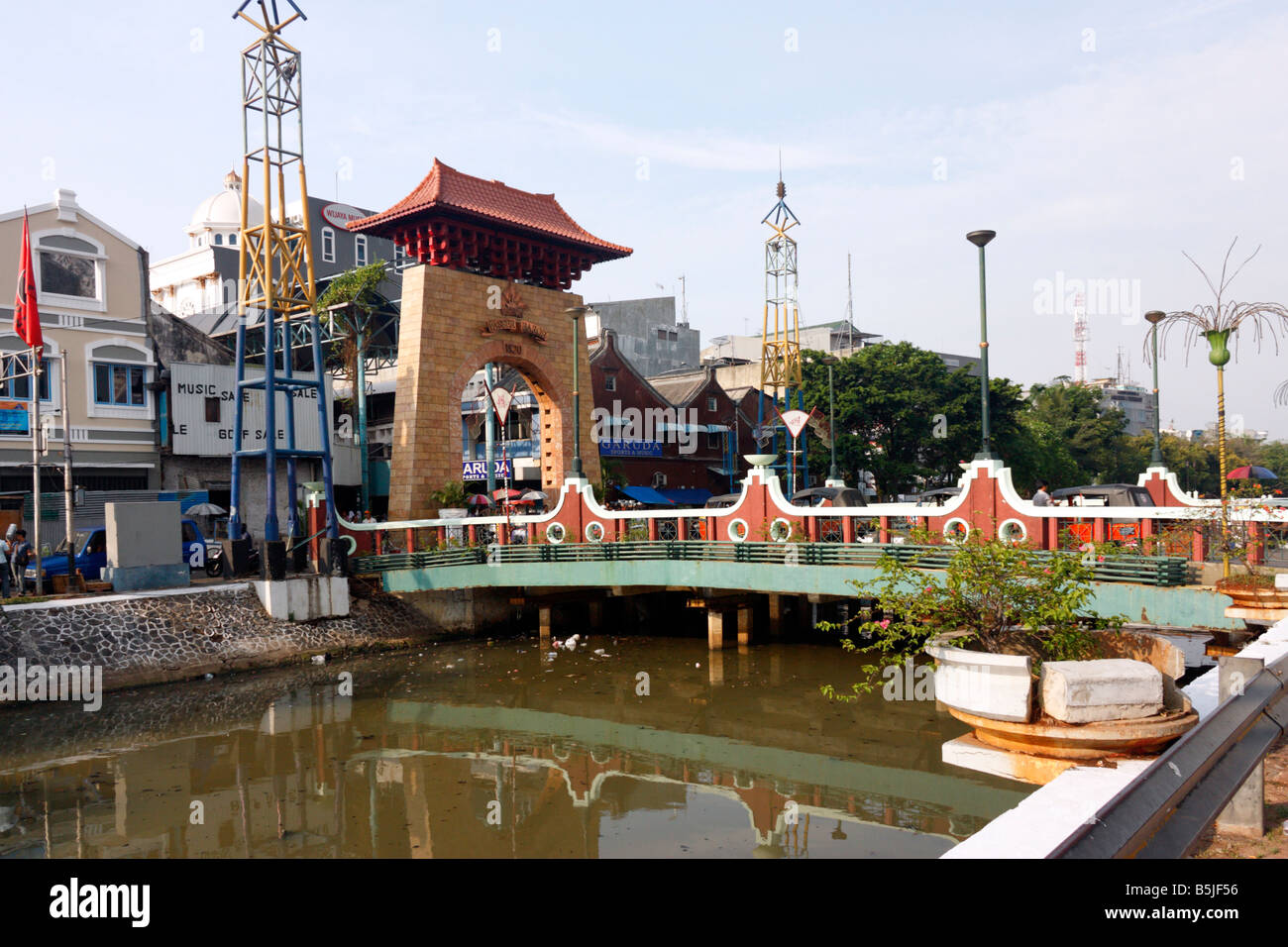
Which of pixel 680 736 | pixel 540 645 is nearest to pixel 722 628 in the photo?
pixel 540 645

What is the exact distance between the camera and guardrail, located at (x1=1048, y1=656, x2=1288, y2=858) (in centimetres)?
328

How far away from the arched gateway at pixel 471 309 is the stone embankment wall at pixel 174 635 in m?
5.38

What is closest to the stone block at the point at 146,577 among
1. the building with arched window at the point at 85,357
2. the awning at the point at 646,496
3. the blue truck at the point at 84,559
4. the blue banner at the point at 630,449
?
the blue truck at the point at 84,559

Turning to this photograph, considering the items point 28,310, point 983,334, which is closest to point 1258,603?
point 983,334

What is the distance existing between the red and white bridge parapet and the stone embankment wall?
2969 mm

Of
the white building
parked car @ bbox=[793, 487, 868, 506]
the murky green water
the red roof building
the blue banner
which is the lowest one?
the murky green water

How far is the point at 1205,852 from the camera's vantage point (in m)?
4.75

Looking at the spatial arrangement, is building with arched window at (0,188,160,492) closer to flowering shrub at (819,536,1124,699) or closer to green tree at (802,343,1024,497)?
flowering shrub at (819,536,1124,699)

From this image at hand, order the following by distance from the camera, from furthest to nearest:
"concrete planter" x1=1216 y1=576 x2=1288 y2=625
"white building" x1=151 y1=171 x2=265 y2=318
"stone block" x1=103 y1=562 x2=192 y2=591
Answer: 1. "white building" x1=151 y1=171 x2=265 y2=318
2. "stone block" x1=103 y1=562 x2=192 y2=591
3. "concrete planter" x1=1216 y1=576 x2=1288 y2=625

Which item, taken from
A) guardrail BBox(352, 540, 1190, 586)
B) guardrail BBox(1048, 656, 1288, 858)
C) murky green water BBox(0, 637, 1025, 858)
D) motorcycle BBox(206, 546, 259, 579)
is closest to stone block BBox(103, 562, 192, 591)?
motorcycle BBox(206, 546, 259, 579)

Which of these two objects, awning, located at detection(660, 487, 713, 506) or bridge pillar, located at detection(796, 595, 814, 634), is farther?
awning, located at detection(660, 487, 713, 506)

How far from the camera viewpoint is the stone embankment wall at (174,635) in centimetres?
1894

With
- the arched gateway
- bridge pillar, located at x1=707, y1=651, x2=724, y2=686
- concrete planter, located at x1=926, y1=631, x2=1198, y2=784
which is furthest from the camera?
the arched gateway
